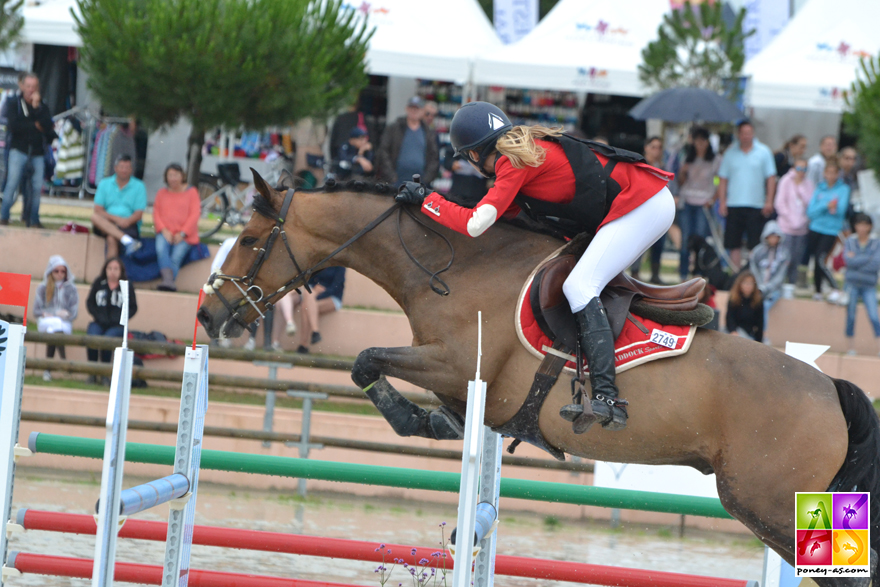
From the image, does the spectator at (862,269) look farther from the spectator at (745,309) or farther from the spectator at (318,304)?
the spectator at (318,304)

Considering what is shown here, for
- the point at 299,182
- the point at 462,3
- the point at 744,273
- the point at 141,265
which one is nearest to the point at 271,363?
the point at 141,265

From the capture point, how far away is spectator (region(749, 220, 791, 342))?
870 centimetres

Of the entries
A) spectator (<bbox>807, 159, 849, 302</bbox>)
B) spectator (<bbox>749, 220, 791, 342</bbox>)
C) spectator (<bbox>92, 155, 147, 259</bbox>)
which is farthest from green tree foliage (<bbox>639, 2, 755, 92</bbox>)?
spectator (<bbox>92, 155, 147, 259</bbox>)

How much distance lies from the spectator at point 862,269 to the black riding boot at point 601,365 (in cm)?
578

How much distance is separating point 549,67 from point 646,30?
5.59ft

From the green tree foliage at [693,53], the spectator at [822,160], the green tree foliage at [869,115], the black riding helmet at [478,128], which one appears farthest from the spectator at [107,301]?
the green tree foliage at [869,115]

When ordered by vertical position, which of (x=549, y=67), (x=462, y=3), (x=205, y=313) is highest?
(x=462, y=3)

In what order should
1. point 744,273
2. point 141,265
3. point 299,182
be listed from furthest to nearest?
point 141,265 < point 744,273 < point 299,182

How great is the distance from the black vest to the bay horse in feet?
0.62

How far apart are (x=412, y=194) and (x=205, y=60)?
5.70 meters

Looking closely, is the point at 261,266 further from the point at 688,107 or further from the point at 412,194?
the point at 688,107

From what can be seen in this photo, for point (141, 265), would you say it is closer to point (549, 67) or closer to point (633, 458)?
point (549, 67)

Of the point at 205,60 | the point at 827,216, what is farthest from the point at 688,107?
the point at 205,60

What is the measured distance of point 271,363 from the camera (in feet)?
23.0
